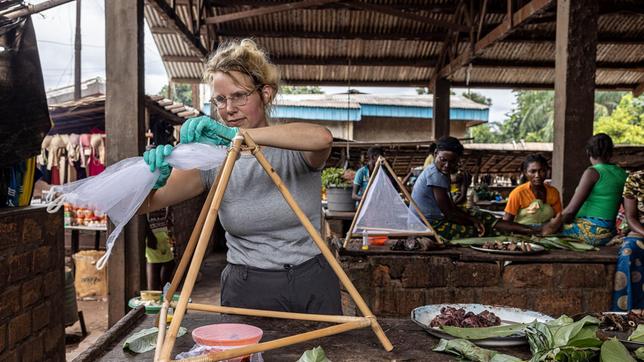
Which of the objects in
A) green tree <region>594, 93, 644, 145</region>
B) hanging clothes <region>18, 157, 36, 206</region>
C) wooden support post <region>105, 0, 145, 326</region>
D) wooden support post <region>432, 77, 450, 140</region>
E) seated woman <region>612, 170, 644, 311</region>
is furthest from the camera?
green tree <region>594, 93, 644, 145</region>

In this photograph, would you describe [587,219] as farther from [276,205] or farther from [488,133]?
[488,133]

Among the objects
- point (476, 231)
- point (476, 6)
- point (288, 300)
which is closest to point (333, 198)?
point (476, 231)

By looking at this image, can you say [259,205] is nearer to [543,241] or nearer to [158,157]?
[158,157]

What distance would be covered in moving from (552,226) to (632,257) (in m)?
0.82

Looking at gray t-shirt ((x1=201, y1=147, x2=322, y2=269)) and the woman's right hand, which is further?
the woman's right hand

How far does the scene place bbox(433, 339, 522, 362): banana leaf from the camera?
134cm

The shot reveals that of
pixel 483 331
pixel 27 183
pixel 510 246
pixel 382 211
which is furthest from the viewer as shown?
pixel 382 211

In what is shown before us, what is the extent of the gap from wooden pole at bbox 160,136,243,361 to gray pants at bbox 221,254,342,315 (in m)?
0.62

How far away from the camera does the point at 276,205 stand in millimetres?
1781

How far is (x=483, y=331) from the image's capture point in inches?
61.2

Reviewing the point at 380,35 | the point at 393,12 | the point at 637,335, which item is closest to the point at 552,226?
the point at 637,335

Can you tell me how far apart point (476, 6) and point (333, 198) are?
3.66m

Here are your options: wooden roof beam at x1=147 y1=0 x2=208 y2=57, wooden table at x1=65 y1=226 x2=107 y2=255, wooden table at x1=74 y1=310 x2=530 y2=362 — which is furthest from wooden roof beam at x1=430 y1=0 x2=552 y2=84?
wooden table at x1=65 y1=226 x2=107 y2=255

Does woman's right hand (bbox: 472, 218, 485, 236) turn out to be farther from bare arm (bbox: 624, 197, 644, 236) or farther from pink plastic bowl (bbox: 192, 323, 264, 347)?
pink plastic bowl (bbox: 192, 323, 264, 347)
